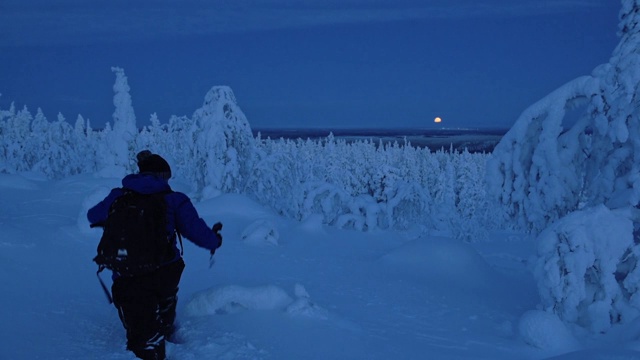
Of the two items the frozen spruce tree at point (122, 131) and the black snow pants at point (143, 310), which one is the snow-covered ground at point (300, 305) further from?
the frozen spruce tree at point (122, 131)

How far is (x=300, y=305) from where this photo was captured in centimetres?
589

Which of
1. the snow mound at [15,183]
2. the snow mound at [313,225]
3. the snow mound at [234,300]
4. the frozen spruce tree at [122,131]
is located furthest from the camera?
the frozen spruce tree at [122,131]

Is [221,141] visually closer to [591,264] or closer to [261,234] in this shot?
[261,234]

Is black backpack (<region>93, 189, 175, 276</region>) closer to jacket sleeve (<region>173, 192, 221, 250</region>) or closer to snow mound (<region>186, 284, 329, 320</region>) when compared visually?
jacket sleeve (<region>173, 192, 221, 250</region>)

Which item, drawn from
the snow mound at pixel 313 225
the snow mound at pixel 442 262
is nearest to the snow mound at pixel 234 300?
the snow mound at pixel 442 262

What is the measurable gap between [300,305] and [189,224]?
6.13 feet

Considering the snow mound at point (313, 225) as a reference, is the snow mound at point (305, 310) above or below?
above

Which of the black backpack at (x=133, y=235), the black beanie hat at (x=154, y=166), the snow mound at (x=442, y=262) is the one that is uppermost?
the black beanie hat at (x=154, y=166)

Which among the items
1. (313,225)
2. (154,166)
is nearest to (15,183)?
(313,225)

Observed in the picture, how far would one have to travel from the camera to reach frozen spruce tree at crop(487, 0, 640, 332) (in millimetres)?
6180

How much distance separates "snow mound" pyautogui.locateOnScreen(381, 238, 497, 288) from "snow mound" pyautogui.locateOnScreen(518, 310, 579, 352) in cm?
320

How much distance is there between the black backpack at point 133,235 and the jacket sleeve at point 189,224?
20 cm

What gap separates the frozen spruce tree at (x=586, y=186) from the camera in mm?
6180

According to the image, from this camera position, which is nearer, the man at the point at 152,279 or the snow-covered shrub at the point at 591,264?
the man at the point at 152,279
